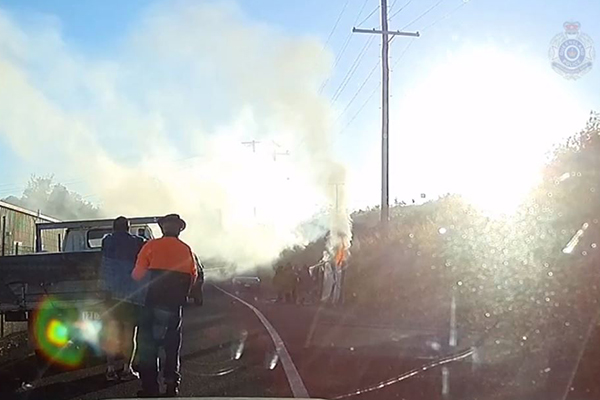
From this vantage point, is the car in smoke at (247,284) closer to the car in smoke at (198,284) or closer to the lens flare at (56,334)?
the car in smoke at (198,284)

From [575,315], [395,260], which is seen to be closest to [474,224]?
[395,260]

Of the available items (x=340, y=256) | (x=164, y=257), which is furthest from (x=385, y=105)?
(x=164, y=257)

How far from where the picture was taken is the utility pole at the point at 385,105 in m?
30.3

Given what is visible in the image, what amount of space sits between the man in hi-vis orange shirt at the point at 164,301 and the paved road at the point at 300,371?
402 mm

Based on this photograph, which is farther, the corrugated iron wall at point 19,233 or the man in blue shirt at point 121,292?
the corrugated iron wall at point 19,233

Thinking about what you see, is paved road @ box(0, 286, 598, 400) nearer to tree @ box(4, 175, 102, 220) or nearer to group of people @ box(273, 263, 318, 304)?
group of people @ box(273, 263, 318, 304)

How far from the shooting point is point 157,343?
8984 mm

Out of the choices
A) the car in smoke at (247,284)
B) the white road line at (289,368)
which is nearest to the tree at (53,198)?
the car in smoke at (247,284)

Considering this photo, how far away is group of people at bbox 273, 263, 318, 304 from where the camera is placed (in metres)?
41.7

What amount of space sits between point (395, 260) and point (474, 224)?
22.3ft

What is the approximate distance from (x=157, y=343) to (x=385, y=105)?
2286 centimetres

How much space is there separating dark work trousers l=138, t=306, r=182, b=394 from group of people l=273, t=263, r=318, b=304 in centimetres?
3091

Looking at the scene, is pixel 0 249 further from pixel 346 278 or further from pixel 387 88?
pixel 346 278

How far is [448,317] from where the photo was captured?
20.8 meters
